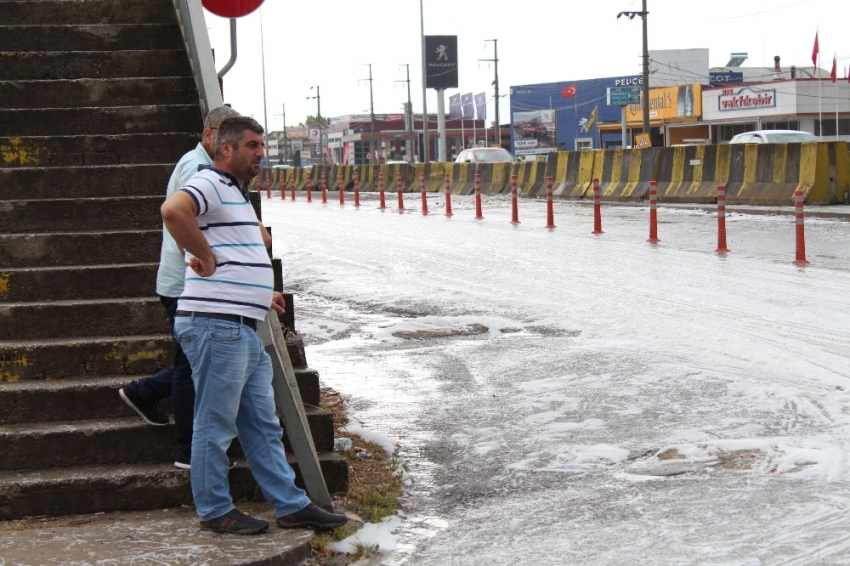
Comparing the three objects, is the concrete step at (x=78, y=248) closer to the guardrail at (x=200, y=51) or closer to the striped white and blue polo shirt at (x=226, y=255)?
the guardrail at (x=200, y=51)

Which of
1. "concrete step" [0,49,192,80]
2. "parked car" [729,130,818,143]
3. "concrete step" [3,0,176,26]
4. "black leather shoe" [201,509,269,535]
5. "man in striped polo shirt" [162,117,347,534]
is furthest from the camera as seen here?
"parked car" [729,130,818,143]

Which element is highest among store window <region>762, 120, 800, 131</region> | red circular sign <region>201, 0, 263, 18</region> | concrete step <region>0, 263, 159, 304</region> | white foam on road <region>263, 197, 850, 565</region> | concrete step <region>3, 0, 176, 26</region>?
store window <region>762, 120, 800, 131</region>

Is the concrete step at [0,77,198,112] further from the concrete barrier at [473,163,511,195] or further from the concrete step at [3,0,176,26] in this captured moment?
the concrete barrier at [473,163,511,195]

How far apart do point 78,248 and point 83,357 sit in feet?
3.44

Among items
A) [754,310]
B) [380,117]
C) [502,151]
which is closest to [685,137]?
[502,151]

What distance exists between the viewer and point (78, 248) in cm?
694

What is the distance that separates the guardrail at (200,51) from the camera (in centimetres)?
664

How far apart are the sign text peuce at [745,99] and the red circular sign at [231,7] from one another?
209 ft

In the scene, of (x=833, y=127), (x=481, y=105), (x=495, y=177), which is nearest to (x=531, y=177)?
(x=495, y=177)

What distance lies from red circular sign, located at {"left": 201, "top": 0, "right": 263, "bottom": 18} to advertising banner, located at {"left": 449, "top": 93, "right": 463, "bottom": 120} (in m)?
138

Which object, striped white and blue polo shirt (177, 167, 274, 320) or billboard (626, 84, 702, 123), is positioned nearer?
striped white and blue polo shirt (177, 167, 274, 320)

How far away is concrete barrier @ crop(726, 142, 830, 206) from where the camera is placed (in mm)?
23078

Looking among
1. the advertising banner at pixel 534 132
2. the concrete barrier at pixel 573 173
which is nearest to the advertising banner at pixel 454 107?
the advertising banner at pixel 534 132

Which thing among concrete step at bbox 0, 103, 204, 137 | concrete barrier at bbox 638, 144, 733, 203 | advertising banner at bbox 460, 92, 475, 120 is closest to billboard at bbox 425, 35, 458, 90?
advertising banner at bbox 460, 92, 475, 120
